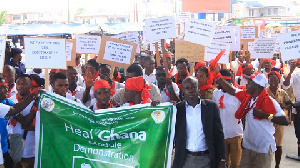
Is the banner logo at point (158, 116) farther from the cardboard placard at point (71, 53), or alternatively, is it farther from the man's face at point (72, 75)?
the cardboard placard at point (71, 53)

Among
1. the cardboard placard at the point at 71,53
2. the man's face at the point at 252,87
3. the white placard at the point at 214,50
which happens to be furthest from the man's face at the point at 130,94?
the white placard at the point at 214,50

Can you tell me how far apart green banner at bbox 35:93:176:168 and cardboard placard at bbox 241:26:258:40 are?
750 cm

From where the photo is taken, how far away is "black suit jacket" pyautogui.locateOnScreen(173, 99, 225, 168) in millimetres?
5207

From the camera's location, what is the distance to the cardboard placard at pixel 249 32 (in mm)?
12289

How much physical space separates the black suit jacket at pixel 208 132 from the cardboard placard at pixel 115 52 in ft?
9.70

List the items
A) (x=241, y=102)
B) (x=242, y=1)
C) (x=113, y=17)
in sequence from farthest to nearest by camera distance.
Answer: (x=113, y=17), (x=242, y=1), (x=241, y=102)

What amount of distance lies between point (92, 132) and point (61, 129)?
1.19ft

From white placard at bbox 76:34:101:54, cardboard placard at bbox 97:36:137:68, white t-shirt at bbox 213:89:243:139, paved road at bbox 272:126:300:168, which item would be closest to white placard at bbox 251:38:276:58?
paved road at bbox 272:126:300:168

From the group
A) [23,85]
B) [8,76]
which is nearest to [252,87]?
[23,85]

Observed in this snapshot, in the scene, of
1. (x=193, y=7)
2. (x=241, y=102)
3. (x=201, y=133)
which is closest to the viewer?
(x=201, y=133)

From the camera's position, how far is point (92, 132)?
17.7ft

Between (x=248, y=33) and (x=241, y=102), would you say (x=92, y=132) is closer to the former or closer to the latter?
(x=241, y=102)

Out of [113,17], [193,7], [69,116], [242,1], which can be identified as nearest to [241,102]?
[69,116]

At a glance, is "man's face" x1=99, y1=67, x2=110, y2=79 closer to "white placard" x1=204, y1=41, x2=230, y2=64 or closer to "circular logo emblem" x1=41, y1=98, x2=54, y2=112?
"white placard" x1=204, y1=41, x2=230, y2=64
